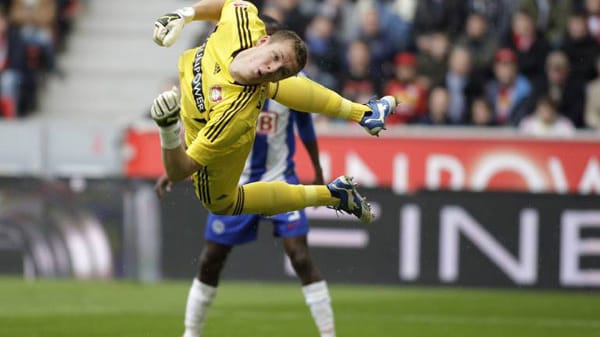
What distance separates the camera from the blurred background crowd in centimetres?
1677

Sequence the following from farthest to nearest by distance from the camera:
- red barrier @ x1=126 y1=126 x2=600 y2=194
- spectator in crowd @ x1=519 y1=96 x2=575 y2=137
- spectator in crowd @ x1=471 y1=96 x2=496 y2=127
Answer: spectator in crowd @ x1=471 y1=96 x2=496 y2=127 < spectator in crowd @ x1=519 y1=96 x2=575 y2=137 < red barrier @ x1=126 y1=126 x2=600 y2=194

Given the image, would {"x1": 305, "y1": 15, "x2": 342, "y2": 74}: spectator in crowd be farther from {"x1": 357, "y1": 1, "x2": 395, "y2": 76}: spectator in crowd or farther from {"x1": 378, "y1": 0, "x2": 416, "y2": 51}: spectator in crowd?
{"x1": 378, "y1": 0, "x2": 416, "y2": 51}: spectator in crowd

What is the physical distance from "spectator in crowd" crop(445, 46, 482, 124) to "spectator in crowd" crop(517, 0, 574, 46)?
1.10m

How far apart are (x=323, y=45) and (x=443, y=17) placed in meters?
1.61

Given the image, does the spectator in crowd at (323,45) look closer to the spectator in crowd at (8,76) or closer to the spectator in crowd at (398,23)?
the spectator in crowd at (398,23)

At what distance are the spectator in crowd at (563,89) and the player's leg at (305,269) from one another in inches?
282

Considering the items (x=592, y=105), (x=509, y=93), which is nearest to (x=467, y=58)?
(x=509, y=93)

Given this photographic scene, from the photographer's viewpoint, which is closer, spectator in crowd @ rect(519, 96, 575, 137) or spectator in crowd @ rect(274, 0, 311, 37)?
spectator in crowd @ rect(519, 96, 575, 137)

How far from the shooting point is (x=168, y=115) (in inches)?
318

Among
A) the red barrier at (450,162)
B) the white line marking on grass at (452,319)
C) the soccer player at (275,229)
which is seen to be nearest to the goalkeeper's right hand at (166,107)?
the soccer player at (275,229)

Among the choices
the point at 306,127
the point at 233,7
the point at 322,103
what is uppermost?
the point at 233,7

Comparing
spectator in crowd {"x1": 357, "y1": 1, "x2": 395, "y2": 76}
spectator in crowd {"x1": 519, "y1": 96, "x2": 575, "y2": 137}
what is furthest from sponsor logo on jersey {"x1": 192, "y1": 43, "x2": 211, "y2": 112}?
spectator in crowd {"x1": 357, "y1": 1, "x2": 395, "y2": 76}

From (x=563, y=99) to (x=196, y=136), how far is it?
28.6ft

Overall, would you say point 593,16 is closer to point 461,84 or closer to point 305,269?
point 461,84
